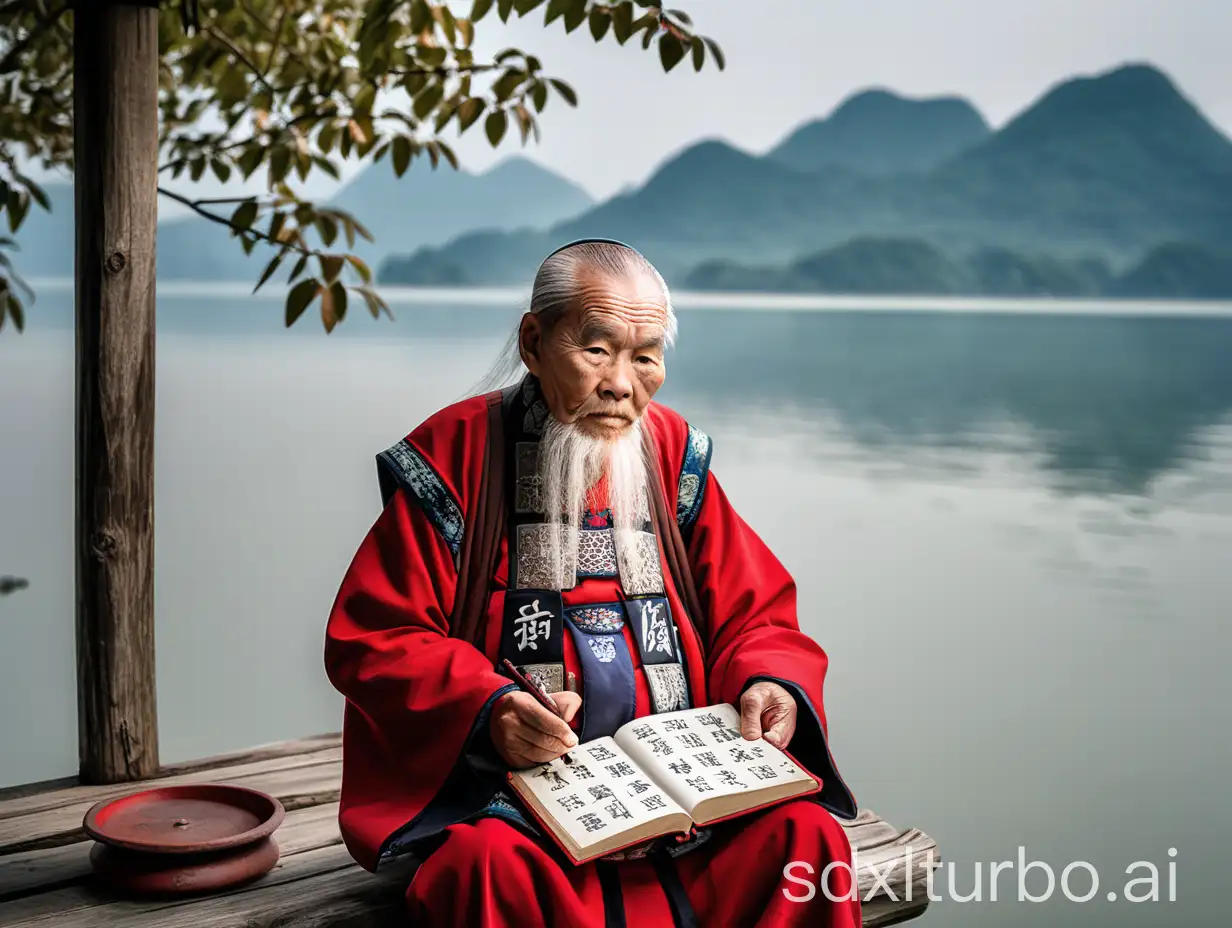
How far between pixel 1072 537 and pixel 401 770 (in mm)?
5212

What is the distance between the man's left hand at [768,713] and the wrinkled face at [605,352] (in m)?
0.45

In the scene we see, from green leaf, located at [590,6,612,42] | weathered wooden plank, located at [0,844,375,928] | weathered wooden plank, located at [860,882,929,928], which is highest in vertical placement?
green leaf, located at [590,6,612,42]

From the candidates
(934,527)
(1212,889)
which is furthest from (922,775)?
(934,527)

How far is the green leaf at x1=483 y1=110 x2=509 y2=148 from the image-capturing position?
3.05 metres

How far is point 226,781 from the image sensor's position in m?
2.81

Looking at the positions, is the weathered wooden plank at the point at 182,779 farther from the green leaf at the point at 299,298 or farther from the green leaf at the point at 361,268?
the green leaf at the point at 361,268

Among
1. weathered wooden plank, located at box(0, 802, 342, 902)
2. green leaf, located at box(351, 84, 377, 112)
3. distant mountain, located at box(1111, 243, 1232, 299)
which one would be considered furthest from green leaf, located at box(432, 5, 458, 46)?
distant mountain, located at box(1111, 243, 1232, 299)

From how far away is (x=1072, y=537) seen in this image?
6508mm

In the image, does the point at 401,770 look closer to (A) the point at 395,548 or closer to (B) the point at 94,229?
(A) the point at 395,548

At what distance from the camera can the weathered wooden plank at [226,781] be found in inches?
97.3

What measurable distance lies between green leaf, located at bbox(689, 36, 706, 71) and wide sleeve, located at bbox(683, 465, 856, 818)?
92 centimetres

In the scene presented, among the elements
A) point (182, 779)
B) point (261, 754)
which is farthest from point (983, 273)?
point (182, 779)

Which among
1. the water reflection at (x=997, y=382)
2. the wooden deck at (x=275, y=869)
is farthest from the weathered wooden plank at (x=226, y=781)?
the water reflection at (x=997, y=382)

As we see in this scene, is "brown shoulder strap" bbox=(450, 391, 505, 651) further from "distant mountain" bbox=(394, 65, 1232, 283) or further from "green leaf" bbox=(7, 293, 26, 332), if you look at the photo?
"distant mountain" bbox=(394, 65, 1232, 283)
